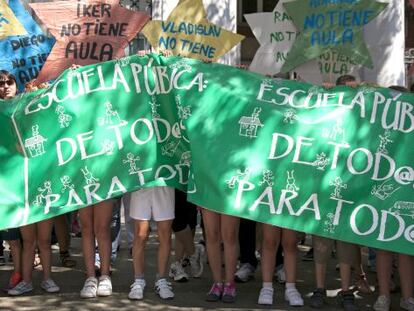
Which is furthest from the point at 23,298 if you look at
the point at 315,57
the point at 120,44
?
the point at 315,57

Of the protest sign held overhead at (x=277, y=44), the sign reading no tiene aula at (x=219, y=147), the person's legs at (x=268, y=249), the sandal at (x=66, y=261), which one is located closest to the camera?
the sign reading no tiene aula at (x=219, y=147)

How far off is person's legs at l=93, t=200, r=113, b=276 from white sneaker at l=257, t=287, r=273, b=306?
1.39m

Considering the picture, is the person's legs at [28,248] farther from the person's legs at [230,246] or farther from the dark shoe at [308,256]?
the dark shoe at [308,256]

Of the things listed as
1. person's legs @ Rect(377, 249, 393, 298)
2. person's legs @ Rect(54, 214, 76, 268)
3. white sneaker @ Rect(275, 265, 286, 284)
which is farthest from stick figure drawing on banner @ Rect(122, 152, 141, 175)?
person's legs @ Rect(377, 249, 393, 298)

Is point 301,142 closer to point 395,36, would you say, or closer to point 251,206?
point 251,206

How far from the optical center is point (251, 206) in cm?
556

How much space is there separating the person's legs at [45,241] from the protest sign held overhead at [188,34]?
2.15 m

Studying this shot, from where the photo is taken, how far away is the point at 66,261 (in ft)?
23.3

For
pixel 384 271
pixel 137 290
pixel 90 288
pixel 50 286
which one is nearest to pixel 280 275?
pixel 384 271

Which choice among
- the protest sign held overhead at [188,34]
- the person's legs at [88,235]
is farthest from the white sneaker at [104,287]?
the protest sign held overhead at [188,34]

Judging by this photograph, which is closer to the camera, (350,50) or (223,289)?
(223,289)

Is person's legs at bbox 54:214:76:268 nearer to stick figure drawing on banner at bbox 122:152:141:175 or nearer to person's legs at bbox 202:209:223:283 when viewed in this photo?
stick figure drawing on banner at bbox 122:152:141:175

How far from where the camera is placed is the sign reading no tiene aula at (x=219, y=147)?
5434mm

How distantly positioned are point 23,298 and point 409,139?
139 inches
